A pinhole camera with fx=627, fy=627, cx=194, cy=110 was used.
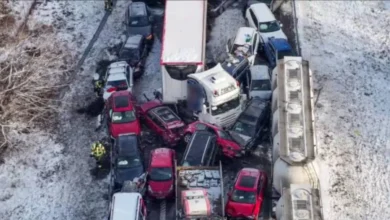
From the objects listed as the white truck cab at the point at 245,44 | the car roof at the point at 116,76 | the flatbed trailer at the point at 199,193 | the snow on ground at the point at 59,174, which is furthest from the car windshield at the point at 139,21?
the flatbed trailer at the point at 199,193

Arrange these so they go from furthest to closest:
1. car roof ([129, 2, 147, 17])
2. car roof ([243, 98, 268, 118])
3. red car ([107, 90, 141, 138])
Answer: car roof ([129, 2, 147, 17]) < car roof ([243, 98, 268, 118]) < red car ([107, 90, 141, 138])

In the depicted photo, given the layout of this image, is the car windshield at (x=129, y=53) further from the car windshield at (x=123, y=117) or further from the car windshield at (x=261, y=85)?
the car windshield at (x=261, y=85)

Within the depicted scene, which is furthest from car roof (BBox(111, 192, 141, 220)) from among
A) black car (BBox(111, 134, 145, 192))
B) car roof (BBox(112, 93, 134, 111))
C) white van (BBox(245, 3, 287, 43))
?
white van (BBox(245, 3, 287, 43))

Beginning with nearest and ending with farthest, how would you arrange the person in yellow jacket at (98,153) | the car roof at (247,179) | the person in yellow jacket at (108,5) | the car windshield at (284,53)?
the car roof at (247,179)
the person in yellow jacket at (98,153)
the car windshield at (284,53)
the person in yellow jacket at (108,5)

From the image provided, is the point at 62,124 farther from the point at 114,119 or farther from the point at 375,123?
the point at 375,123

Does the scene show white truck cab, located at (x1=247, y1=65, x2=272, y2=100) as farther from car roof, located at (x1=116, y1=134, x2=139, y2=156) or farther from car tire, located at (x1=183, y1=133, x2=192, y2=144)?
car roof, located at (x1=116, y1=134, x2=139, y2=156)

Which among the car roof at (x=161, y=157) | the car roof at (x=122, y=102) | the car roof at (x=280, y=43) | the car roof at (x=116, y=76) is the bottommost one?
the car roof at (x=161, y=157)

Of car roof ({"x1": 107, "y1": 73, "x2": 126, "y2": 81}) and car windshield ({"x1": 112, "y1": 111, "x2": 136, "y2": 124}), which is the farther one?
car roof ({"x1": 107, "y1": 73, "x2": 126, "y2": 81})

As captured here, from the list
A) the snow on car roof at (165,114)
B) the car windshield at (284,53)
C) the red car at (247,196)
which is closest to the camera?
the red car at (247,196)
